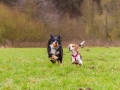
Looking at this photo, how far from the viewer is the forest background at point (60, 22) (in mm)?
47344

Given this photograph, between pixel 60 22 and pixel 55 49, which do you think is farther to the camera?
pixel 60 22

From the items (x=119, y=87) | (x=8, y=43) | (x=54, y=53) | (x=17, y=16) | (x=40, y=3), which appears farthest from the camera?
(x=40, y=3)

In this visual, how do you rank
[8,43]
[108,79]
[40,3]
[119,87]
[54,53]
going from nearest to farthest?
[119,87]
[108,79]
[54,53]
[8,43]
[40,3]

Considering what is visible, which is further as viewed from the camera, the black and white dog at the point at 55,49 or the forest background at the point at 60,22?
the forest background at the point at 60,22

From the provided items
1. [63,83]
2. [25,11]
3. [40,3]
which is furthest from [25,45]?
[63,83]

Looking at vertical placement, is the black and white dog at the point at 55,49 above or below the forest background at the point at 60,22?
below

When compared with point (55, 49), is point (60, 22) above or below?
above

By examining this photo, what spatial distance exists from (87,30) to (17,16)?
15.3 meters

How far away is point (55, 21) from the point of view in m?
54.8

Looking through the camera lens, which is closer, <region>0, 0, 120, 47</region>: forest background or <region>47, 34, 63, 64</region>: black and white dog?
<region>47, 34, 63, 64</region>: black and white dog

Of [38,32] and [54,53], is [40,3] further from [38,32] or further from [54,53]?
[54,53]

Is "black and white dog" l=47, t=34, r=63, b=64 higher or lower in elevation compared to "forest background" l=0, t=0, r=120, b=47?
lower

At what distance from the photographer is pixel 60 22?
55.2 meters

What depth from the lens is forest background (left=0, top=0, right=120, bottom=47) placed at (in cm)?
4734
